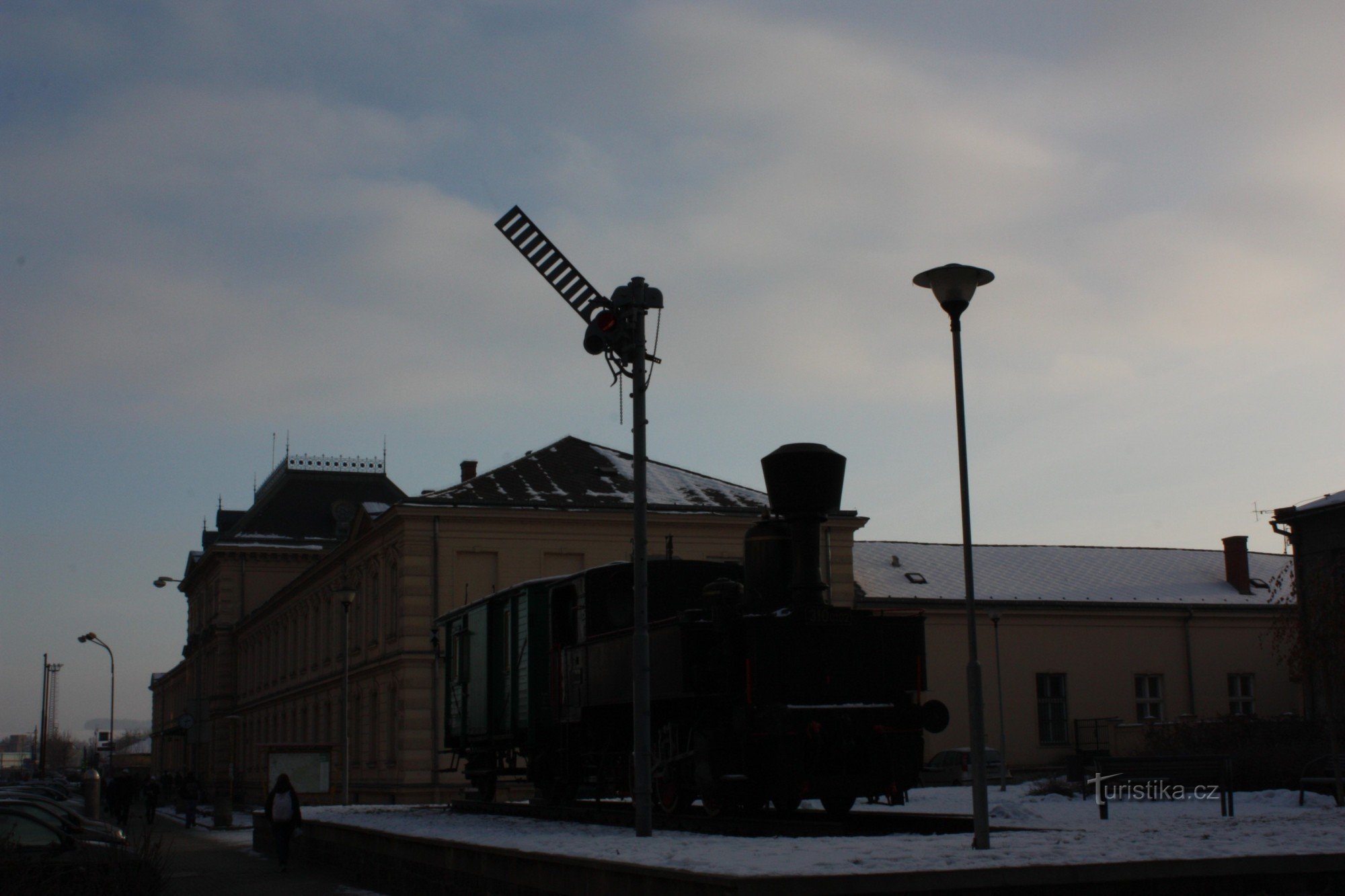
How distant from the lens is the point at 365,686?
144 ft

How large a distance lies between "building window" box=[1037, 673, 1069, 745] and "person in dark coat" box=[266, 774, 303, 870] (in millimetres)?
31004

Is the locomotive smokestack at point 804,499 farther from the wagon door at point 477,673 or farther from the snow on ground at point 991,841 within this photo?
the wagon door at point 477,673

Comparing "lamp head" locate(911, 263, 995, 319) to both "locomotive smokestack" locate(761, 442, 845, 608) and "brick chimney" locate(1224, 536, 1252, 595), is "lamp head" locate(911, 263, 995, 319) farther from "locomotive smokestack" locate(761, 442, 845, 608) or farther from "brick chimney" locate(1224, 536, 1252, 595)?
"brick chimney" locate(1224, 536, 1252, 595)

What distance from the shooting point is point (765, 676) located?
51.3 ft

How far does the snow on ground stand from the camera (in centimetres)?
961

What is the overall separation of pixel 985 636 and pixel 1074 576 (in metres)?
5.95

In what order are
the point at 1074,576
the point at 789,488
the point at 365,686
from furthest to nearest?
the point at 1074,576 → the point at 365,686 → the point at 789,488

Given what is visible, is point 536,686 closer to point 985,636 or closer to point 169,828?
point 169,828

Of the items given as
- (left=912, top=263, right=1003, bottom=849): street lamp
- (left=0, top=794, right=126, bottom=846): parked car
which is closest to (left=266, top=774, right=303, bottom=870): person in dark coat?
(left=0, top=794, right=126, bottom=846): parked car

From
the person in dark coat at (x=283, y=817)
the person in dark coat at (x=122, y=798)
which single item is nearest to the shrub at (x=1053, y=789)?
the person in dark coat at (x=283, y=817)

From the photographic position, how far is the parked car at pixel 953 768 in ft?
124

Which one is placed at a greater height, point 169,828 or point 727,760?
point 727,760

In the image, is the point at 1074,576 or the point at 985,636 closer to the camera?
the point at 985,636

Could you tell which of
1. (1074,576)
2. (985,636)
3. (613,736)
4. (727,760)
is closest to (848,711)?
(727,760)
